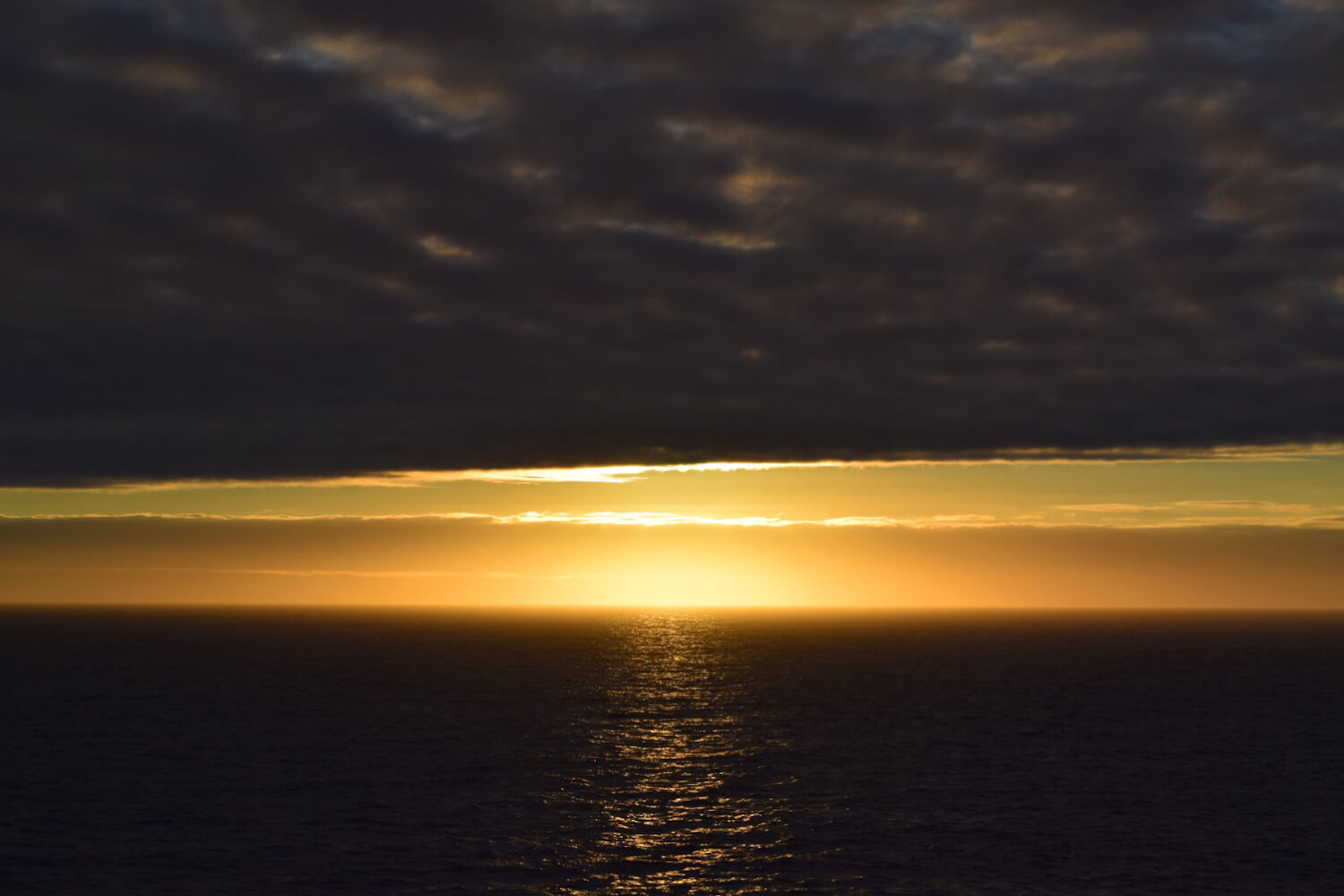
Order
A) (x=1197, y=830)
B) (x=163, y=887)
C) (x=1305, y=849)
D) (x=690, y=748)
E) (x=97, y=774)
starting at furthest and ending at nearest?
1. (x=690, y=748)
2. (x=97, y=774)
3. (x=1197, y=830)
4. (x=1305, y=849)
5. (x=163, y=887)

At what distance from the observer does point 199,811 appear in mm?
56219

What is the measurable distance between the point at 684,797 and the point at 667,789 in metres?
2.49

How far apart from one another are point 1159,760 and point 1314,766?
984 cm

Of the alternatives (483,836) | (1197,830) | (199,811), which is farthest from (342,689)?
(1197,830)

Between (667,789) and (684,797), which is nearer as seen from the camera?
(684,797)

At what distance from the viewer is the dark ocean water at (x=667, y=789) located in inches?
1800

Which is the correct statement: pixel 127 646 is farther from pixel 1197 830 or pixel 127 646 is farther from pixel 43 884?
pixel 1197 830

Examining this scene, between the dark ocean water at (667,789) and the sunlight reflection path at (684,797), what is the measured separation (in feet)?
0.78

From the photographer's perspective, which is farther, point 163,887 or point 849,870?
point 849,870

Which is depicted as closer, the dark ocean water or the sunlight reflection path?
the sunlight reflection path

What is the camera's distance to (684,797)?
2363 inches

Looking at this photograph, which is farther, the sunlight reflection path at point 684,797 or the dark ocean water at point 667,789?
the dark ocean water at point 667,789

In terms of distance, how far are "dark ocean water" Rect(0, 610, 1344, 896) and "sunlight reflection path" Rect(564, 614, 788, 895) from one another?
236 millimetres

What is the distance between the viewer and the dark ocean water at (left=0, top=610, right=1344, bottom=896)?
150 feet
